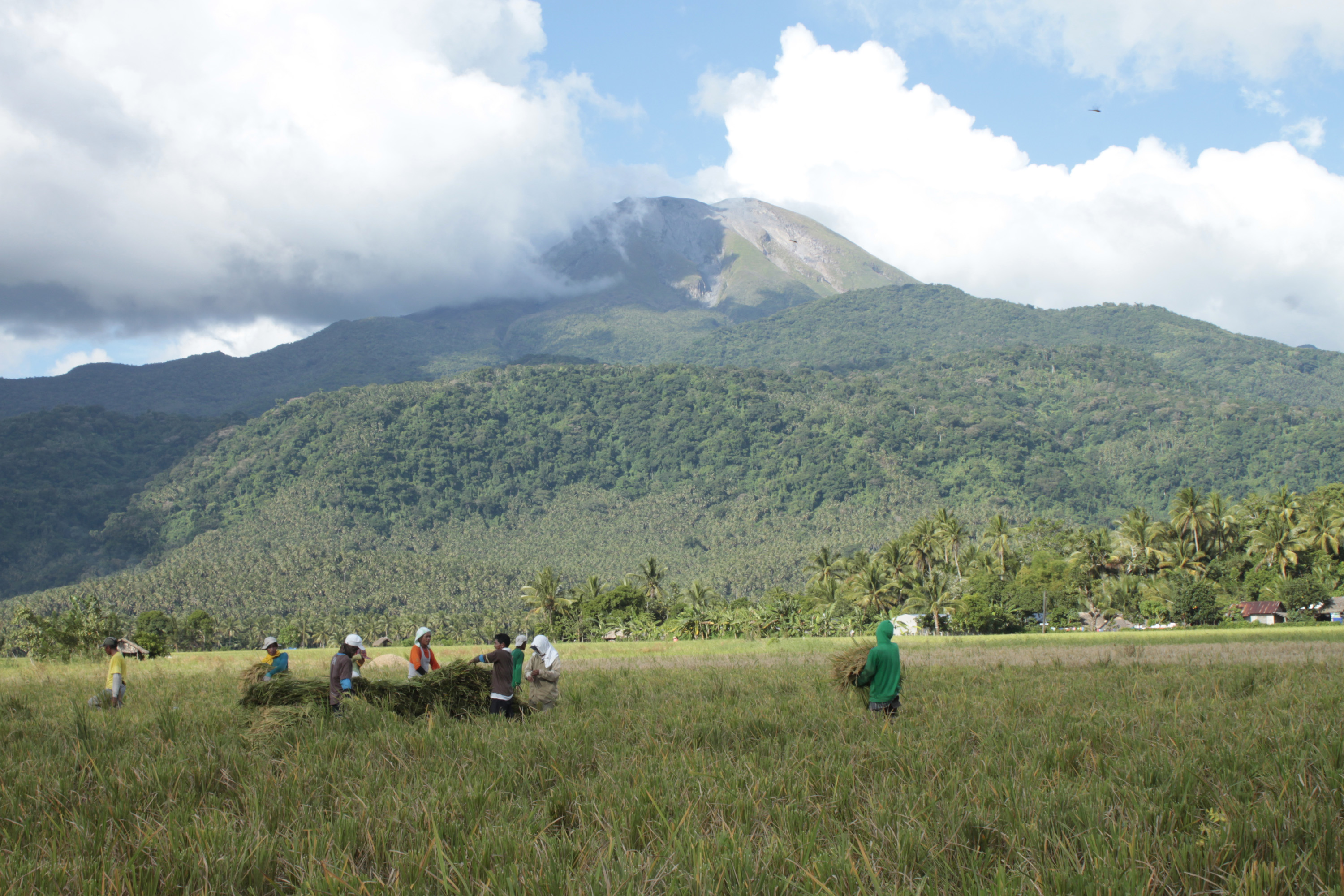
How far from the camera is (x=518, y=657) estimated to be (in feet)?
43.1

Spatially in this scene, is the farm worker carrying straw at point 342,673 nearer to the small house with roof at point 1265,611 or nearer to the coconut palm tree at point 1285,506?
the small house with roof at point 1265,611

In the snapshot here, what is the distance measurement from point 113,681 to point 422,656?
229 inches

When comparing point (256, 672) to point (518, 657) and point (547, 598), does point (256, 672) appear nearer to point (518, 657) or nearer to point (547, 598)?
point (518, 657)

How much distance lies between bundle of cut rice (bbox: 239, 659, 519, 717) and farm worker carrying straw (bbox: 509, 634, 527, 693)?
1.31ft

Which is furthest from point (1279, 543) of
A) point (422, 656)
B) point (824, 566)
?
point (422, 656)

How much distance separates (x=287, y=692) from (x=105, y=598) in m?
164

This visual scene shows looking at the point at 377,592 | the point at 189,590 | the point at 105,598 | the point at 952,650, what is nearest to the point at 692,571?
the point at 377,592

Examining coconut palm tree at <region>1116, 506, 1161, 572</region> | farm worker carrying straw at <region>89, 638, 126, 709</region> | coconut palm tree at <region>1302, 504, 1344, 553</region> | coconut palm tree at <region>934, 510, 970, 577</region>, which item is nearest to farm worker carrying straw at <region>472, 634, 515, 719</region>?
farm worker carrying straw at <region>89, 638, 126, 709</region>

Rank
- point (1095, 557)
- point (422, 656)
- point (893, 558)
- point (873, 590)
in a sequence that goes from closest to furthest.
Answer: point (422, 656) < point (873, 590) < point (893, 558) < point (1095, 557)

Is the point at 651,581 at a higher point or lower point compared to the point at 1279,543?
lower

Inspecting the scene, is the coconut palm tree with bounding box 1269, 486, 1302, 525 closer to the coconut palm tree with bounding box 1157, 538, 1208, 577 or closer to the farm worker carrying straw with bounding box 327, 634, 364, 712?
the coconut palm tree with bounding box 1157, 538, 1208, 577

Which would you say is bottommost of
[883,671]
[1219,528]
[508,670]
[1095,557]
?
[1095,557]

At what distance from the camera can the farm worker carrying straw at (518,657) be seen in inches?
494

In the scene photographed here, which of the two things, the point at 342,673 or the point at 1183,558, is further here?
the point at 1183,558
